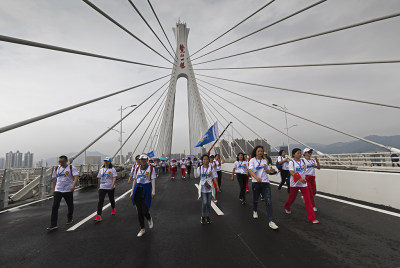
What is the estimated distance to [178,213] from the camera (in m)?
6.14

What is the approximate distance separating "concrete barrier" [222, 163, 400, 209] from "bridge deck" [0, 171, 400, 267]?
95cm

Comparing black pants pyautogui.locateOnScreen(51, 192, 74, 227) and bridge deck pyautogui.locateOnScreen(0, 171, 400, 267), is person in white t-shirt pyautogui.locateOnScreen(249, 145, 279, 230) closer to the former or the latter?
bridge deck pyautogui.locateOnScreen(0, 171, 400, 267)

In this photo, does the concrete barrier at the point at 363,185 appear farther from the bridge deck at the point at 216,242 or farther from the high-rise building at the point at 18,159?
the high-rise building at the point at 18,159

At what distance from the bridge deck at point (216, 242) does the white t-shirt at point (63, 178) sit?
91 cm

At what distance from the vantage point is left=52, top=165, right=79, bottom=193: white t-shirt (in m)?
5.51

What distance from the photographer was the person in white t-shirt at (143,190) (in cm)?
470

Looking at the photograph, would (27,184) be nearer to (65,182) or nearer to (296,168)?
(65,182)

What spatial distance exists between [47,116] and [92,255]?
3118 mm

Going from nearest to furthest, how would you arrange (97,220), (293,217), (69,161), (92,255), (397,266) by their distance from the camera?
(397,266), (92,255), (293,217), (97,220), (69,161)

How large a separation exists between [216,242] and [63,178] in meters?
4.24

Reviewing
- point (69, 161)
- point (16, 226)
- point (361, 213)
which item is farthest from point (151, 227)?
point (361, 213)

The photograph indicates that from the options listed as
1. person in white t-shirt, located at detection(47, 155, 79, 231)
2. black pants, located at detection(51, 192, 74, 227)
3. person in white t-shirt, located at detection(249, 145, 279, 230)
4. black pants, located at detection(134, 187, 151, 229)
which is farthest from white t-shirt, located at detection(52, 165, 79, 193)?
person in white t-shirt, located at detection(249, 145, 279, 230)

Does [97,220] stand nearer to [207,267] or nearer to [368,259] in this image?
[207,267]

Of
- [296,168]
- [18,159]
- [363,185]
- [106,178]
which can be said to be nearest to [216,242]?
[296,168]
